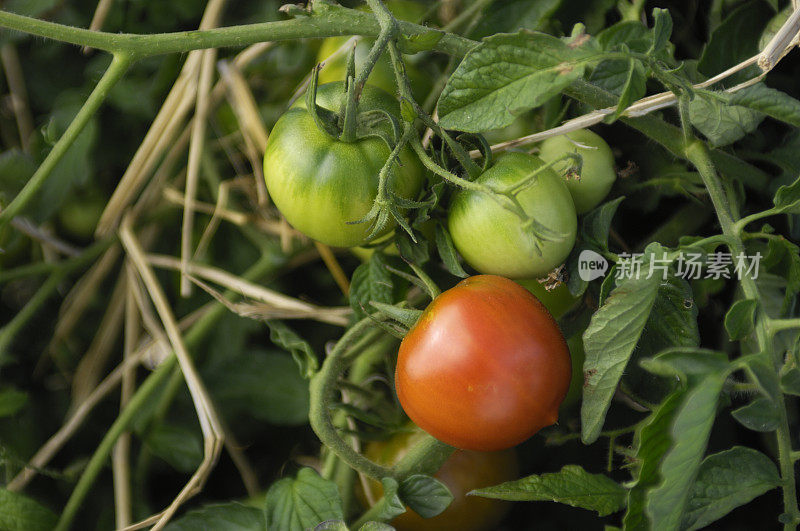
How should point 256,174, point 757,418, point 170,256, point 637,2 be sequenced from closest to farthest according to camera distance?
1. point 757,418
2. point 637,2
3. point 256,174
4. point 170,256

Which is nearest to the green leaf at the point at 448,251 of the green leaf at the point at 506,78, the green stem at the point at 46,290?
the green leaf at the point at 506,78

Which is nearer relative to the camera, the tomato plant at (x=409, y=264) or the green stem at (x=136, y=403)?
the tomato plant at (x=409, y=264)

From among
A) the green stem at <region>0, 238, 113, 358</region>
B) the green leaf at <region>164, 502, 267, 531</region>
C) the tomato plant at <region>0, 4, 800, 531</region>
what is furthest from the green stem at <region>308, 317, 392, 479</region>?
the green stem at <region>0, 238, 113, 358</region>

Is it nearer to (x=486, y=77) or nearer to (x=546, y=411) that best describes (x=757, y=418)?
(x=546, y=411)

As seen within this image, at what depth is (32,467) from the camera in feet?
2.43

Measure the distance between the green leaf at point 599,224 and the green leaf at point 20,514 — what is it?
1.96ft

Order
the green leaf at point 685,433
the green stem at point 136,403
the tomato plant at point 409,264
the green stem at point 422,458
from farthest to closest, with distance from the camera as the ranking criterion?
1. the green stem at point 136,403
2. the green stem at point 422,458
3. the tomato plant at point 409,264
4. the green leaf at point 685,433

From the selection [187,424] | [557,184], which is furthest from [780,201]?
[187,424]

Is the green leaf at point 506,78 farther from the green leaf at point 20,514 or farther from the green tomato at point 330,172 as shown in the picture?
the green leaf at point 20,514

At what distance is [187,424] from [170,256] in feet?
0.79

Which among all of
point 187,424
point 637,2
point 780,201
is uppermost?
point 637,2

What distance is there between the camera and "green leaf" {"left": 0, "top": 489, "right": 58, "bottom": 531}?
670mm

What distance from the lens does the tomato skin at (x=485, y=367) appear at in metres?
0.52

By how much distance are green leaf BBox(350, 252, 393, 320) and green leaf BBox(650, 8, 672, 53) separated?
0.29 m
